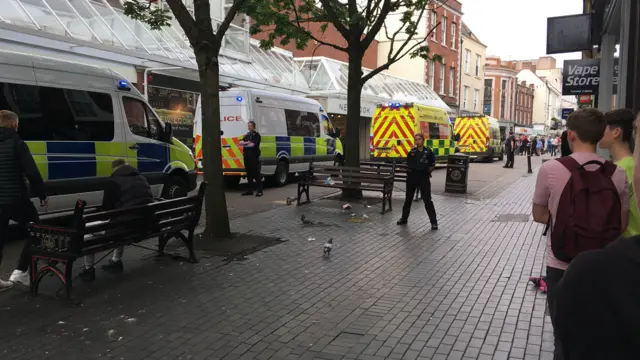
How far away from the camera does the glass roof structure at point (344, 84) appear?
2614cm

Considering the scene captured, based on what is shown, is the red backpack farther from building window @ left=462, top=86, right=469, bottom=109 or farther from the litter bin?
building window @ left=462, top=86, right=469, bottom=109

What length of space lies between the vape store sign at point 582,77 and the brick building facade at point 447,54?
27.9 metres

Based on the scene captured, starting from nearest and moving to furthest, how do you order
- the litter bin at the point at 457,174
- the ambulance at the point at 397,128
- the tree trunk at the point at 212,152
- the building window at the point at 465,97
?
the tree trunk at the point at 212,152 < the litter bin at the point at 457,174 < the ambulance at the point at 397,128 < the building window at the point at 465,97

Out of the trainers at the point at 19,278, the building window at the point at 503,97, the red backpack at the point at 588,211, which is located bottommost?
the trainers at the point at 19,278

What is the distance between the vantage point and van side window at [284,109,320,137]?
50.5ft

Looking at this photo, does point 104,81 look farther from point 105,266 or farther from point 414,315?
point 414,315

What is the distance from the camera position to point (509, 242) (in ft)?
26.0

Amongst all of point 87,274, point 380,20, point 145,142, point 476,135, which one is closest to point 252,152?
point 145,142

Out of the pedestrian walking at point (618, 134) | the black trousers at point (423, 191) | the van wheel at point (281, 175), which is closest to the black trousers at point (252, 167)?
the van wheel at point (281, 175)

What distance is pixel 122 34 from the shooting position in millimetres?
16234

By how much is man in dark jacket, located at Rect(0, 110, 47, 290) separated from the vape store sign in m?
10.9

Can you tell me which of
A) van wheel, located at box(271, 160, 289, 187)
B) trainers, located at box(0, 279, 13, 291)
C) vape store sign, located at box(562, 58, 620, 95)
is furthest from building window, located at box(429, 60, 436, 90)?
trainers, located at box(0, 279, 13, 291)

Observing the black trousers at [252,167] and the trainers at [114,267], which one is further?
the black trousers at [252,167]

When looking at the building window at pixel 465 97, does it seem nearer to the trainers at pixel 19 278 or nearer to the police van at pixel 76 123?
the police van at pixel 76 123
